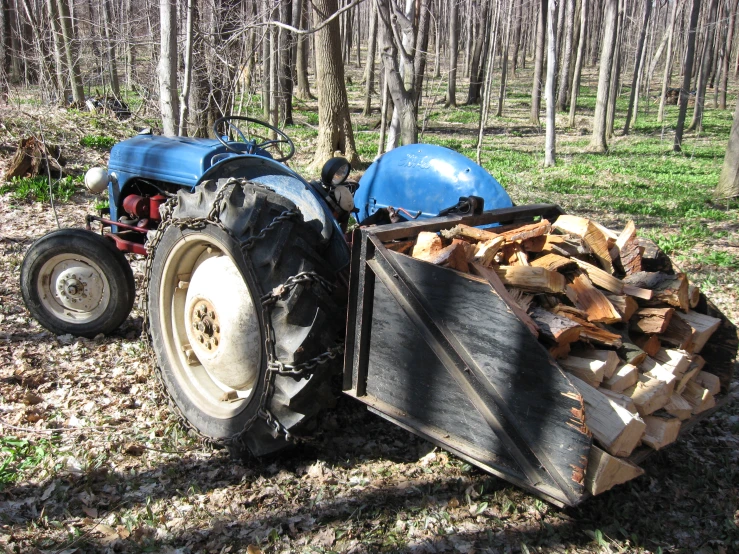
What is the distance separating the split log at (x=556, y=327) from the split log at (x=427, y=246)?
1.72 feet

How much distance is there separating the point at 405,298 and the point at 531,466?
2.79 ft

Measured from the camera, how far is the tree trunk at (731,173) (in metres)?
9.98

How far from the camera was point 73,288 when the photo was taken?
4465mm

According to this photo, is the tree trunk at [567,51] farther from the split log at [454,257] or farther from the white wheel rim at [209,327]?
the split log at [454,257]

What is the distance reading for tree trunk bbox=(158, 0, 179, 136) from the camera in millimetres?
7117

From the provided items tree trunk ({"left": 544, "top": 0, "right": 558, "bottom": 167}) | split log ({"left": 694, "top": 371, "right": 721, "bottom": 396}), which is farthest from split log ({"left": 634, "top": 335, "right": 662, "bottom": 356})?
tree trunk ({"left": 544, "top": 0, "right": 558, "bottom": 167})

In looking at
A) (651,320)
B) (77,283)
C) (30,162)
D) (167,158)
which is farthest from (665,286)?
(30,162)

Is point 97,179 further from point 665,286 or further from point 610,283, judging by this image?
point 665,286

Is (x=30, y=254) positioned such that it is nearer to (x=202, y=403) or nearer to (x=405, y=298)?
(x=202, y=403)

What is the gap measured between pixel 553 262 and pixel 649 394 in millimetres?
737

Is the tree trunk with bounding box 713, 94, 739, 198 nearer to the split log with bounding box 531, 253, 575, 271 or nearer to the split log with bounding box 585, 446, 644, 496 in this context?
the split log with bounding box 531, 253, 575, 271

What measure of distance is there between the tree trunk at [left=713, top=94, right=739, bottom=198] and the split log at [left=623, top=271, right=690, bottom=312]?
8033 millimetres

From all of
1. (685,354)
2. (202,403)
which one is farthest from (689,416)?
(202,403)

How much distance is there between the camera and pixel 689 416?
2941mm
